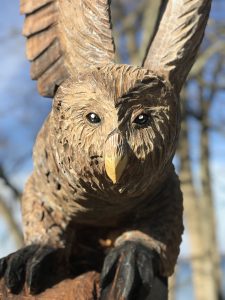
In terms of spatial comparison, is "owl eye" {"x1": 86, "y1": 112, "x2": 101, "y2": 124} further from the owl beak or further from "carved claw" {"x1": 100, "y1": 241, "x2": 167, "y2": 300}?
"carved claw" {"x1": 100, "y1": 241, "x2": 167, "y2": 300}

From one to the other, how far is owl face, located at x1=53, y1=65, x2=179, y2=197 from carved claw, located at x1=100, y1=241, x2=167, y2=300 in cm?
20

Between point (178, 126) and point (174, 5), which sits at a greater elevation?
point (174, 5)

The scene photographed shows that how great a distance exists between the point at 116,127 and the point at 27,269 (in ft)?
1.58

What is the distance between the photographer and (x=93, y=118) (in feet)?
4.17

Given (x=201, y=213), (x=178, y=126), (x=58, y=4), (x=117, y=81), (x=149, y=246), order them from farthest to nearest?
1. (x=201, y=213)
2. (x=58, y=4)
3. (x=149, y=246)
4. (x=178, y=126)
5. (x=117, y=81)

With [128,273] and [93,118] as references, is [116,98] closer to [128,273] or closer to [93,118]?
[93,118]

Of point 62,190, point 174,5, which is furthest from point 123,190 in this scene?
point 174,5

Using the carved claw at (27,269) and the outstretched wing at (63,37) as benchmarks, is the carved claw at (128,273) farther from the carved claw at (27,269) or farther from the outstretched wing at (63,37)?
the outstretched wing at (63,37)

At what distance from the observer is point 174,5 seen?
1.56 meters

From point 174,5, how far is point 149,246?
664mm

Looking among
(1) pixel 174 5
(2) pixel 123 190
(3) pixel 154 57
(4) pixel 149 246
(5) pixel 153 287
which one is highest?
(1) pixel 174 5

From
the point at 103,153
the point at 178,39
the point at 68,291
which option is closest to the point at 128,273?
the point at 68,291

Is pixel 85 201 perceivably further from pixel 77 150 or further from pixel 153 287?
pixel 153 287

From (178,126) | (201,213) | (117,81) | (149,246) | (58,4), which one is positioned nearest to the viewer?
(117,81)
